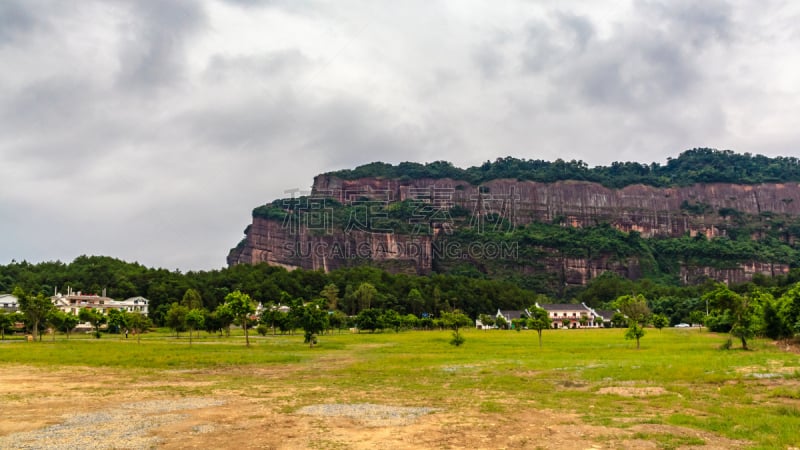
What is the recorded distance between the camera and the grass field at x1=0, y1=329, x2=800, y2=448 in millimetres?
16062

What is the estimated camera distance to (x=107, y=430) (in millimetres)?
17172

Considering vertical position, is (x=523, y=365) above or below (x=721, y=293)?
below

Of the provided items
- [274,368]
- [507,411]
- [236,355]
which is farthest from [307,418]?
[236,355]

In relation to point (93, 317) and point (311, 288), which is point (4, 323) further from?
point (311, 288)

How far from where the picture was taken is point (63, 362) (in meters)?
40.3

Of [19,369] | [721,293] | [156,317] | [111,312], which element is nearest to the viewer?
[19,369]

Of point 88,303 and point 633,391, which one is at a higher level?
point 88,303

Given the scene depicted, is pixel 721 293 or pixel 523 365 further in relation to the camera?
pixel 721 293

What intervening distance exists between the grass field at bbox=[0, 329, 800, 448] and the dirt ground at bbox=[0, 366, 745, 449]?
3.2 inches

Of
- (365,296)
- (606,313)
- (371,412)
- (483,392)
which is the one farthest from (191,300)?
(606,313)

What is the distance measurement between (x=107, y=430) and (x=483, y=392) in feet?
49.0

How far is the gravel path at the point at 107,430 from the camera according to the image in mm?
15312

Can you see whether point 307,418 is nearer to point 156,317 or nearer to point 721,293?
point 721,293

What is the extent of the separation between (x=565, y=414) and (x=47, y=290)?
138 m
